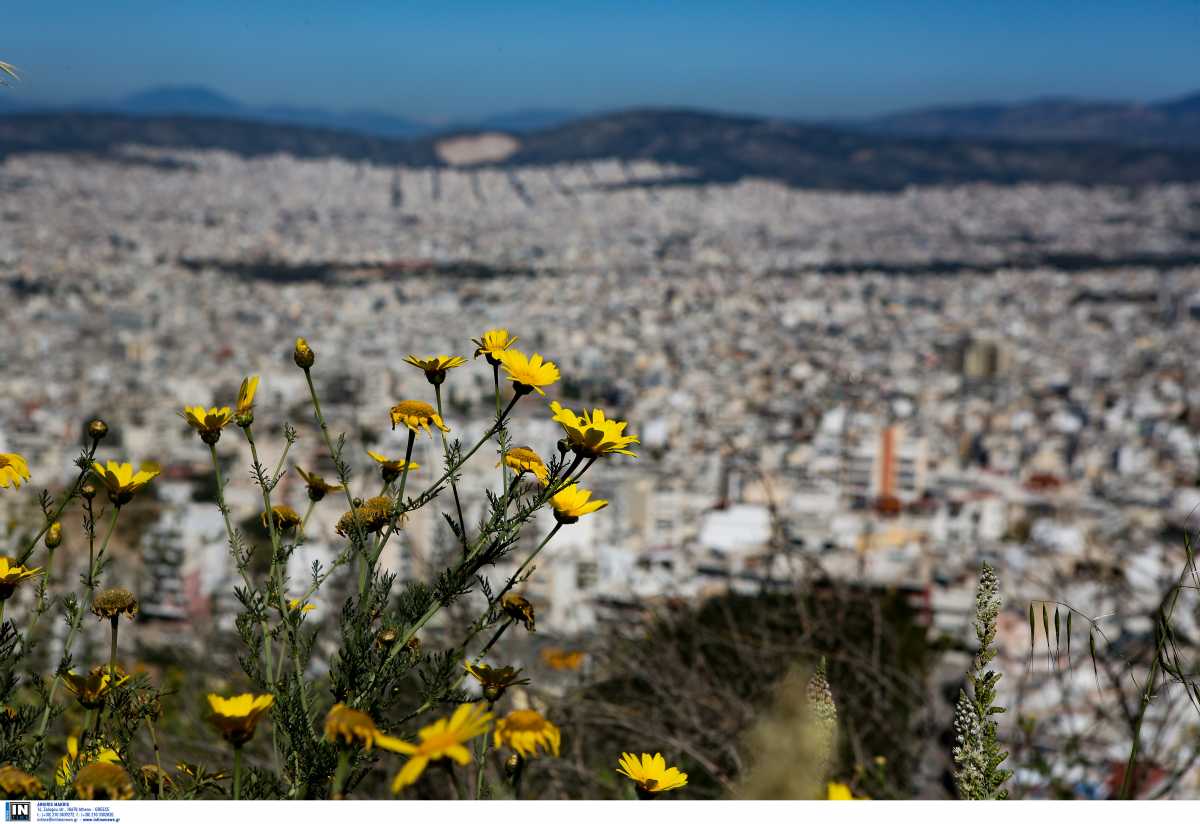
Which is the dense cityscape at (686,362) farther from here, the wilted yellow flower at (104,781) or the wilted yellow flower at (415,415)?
the wilted yellow flower at (104,781)

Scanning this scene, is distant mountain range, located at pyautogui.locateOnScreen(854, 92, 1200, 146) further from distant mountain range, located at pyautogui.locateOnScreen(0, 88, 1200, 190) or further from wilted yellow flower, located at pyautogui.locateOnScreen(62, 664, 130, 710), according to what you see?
wilted yellow flower, located at pyautogui.locateOnScreen(62, 664, 130, 710)

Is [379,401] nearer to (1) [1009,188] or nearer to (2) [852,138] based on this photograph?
(2) [852,138]

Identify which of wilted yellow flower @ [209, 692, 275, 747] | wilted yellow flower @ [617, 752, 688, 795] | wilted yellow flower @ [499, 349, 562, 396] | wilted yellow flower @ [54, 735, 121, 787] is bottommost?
wilted yellow flower @ [54, 735, 121, 787]

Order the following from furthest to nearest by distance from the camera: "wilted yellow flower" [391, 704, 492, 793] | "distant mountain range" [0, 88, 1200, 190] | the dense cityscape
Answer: "distant mountain range" [0, 88, 1200, 190] → the dense cityscape → "wilted yellow flower" [391, 704, 492, 793]

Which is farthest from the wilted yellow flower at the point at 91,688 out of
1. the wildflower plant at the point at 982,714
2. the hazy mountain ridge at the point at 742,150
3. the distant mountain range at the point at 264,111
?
the hazy mountain ridge at the point at 742,150

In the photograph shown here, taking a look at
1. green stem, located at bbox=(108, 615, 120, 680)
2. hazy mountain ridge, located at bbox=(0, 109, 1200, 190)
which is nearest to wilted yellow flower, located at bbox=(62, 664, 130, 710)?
green stem, located at bbox=(108, 615, 120, 680)
